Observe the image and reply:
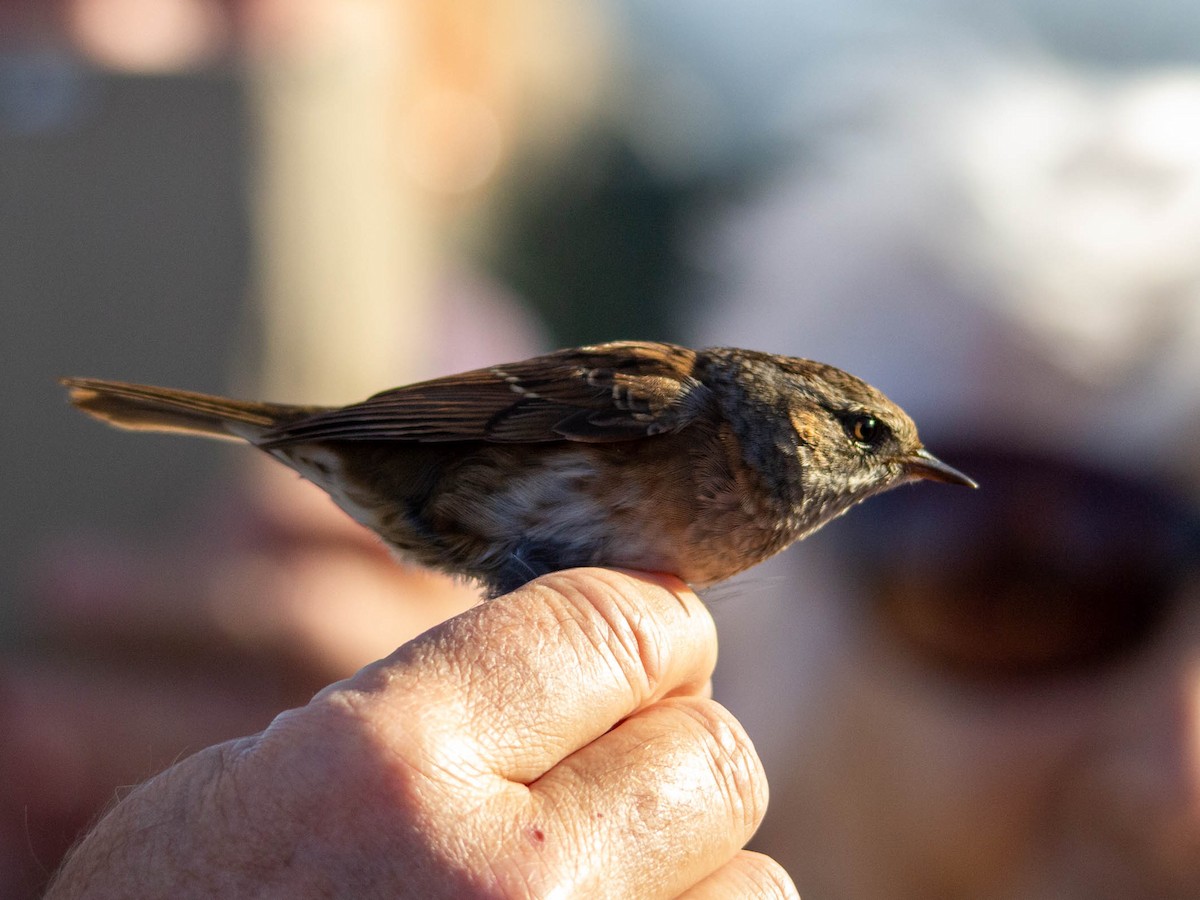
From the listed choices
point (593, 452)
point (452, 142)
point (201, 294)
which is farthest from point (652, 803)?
point (452, 142)

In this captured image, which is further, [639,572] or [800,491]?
[800,491]

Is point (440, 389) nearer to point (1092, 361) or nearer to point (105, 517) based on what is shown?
point (105, 517)

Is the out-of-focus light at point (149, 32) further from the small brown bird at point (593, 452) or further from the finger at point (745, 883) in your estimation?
the finger at point (745, 883)

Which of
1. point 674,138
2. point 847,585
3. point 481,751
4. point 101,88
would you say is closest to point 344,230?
point 101,88

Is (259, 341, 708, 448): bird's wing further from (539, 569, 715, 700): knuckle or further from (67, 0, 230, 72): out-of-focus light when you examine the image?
(67, 0, 230, 72): out-of-focus light

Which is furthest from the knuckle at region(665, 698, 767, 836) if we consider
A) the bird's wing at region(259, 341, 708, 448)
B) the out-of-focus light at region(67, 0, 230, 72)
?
the out-of-focus light at region(67, 0, 230, 72)

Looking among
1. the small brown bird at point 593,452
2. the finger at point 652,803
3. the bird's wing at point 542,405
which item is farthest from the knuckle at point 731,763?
the bird's wing at point 542,405

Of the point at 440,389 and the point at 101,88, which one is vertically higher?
the point at 101,88
